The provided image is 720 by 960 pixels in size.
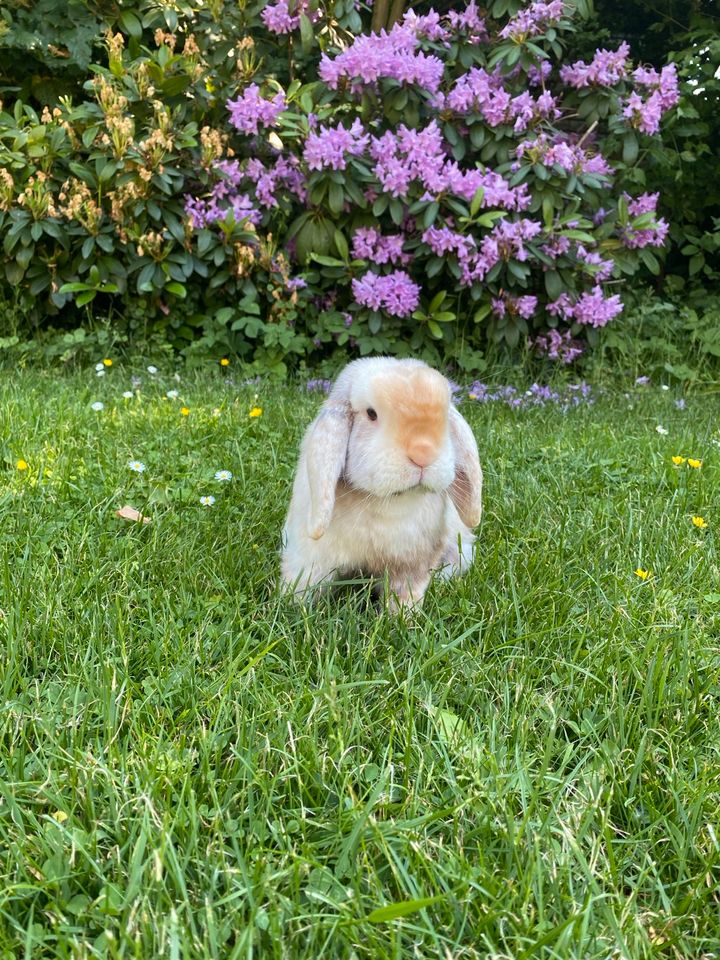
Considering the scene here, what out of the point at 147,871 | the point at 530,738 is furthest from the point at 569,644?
the point at 147,871

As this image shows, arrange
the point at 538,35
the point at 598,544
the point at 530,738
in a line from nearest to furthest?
the point at 530,738 < the point at 598,544 < the point at 538,35

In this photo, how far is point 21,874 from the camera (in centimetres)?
107

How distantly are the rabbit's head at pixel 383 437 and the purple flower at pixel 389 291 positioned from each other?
270cm

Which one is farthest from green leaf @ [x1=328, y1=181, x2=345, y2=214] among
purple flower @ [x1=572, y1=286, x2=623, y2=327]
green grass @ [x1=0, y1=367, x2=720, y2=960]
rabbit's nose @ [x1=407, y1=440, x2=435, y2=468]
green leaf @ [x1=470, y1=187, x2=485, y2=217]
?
rabbit's nose @ [x1=407, y1=440, x2=435, y2=468]

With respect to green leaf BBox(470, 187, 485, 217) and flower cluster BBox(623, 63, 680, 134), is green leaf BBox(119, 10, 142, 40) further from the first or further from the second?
flower cluster BBox(623, 63, 680, 134)

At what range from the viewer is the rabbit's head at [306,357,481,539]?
165cm

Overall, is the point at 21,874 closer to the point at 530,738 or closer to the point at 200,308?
the point at 530,738

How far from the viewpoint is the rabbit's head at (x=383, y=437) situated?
1.65 meters

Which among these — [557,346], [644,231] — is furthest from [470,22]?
[557,346]

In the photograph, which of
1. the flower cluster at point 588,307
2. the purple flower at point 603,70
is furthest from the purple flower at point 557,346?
the purple flower at point 603,70

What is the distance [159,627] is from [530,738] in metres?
0.81

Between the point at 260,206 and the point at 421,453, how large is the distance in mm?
3441

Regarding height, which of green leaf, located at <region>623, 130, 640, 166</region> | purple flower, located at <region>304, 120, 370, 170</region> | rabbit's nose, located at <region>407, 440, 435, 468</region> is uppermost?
green leaf, located at <region>623, 130, 640, 166</region>

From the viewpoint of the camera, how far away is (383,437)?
66.0 inches
